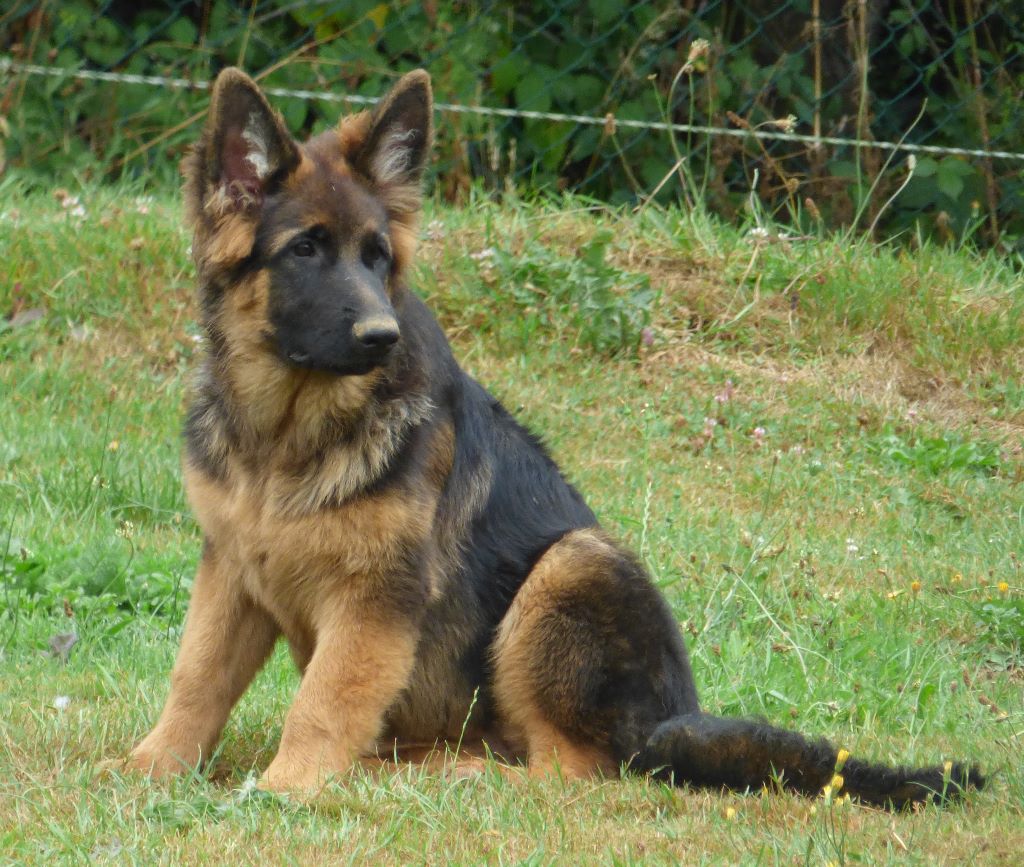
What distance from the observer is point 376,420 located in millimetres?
4102

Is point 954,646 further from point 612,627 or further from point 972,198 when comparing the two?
point 972,198

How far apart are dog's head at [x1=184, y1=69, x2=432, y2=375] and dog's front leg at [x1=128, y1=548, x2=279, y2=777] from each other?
70 cm

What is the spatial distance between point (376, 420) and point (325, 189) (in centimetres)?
67

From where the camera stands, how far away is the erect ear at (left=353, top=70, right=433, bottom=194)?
418 centimetres

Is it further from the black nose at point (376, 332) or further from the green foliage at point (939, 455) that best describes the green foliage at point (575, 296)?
the black nose at point (376, 332)

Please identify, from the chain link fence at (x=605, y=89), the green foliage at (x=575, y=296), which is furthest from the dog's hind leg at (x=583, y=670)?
the chain link fence at (x=605, y=89)

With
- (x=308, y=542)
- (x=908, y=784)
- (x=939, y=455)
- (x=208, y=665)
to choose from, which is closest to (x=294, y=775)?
(x=208, y=665)

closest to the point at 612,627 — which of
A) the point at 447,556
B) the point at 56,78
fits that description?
the point at 447,556

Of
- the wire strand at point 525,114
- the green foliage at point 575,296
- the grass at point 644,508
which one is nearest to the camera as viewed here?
the grass at point 644,508

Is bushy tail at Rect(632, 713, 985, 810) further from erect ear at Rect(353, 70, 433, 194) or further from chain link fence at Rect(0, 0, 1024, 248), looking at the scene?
chain link fence at Rect(0, 0, 1024, 248)

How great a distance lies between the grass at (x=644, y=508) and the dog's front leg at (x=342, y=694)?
0.13m

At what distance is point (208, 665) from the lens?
4109 millimetres

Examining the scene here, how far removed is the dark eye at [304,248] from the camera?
13.2 ft

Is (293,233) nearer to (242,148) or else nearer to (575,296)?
(242,148)
